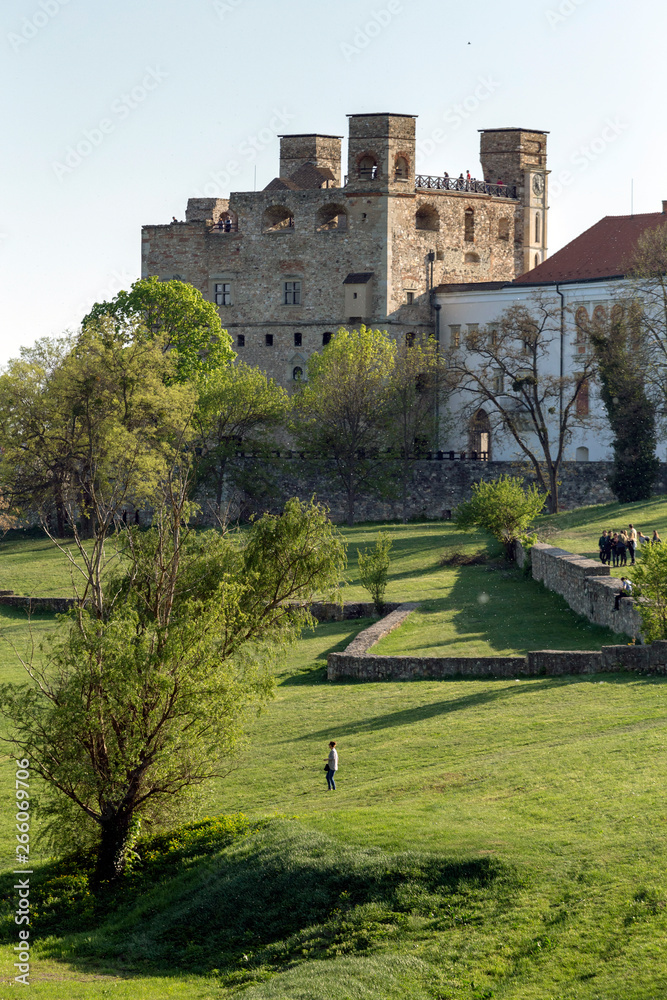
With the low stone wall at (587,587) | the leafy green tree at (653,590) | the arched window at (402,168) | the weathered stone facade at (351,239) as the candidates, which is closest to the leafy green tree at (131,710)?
the leafy green tree at (653,590)

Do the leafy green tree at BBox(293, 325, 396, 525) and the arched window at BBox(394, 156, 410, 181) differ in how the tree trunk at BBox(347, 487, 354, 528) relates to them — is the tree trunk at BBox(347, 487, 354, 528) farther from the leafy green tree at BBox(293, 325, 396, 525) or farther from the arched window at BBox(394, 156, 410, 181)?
the arched window at BBox(394, 156, 410, 181)

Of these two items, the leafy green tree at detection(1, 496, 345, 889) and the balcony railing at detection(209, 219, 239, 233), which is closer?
the leafy green tree at detection(1, 496, 345, 889)

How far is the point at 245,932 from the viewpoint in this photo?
14.3m

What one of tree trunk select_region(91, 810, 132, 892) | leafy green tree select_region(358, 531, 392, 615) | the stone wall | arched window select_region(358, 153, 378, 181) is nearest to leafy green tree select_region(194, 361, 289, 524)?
the stone wall

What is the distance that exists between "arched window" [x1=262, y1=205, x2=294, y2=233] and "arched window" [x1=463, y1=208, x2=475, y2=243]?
9683 mm

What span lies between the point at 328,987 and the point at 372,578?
21684mm

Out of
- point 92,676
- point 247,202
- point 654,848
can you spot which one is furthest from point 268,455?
point 654,848

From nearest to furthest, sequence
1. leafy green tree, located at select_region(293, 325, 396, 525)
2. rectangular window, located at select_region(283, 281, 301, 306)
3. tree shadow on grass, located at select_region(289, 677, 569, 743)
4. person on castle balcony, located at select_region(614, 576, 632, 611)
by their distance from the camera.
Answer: tree shadow on grass, located at select_region(289, 677, 569, 743), person on castle balcony, located at select_region(614, 576, 632, 611), leafy green tree, located at select_region(293, 325, 396, 525), rectangular window, located at select_region(283, 281, 301, 306)

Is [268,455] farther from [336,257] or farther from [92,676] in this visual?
[92,676]

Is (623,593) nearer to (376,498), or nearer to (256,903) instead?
(256,903)

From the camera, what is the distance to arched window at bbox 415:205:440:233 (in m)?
73.2

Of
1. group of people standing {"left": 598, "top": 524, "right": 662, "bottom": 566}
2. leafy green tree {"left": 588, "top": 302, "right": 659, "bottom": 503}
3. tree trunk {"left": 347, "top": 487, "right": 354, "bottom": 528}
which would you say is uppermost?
leafy green tree {"left": 588, "top": 302, "right": 659, "bottom": 503}

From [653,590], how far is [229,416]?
139ft

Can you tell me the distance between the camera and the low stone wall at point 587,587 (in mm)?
24828
